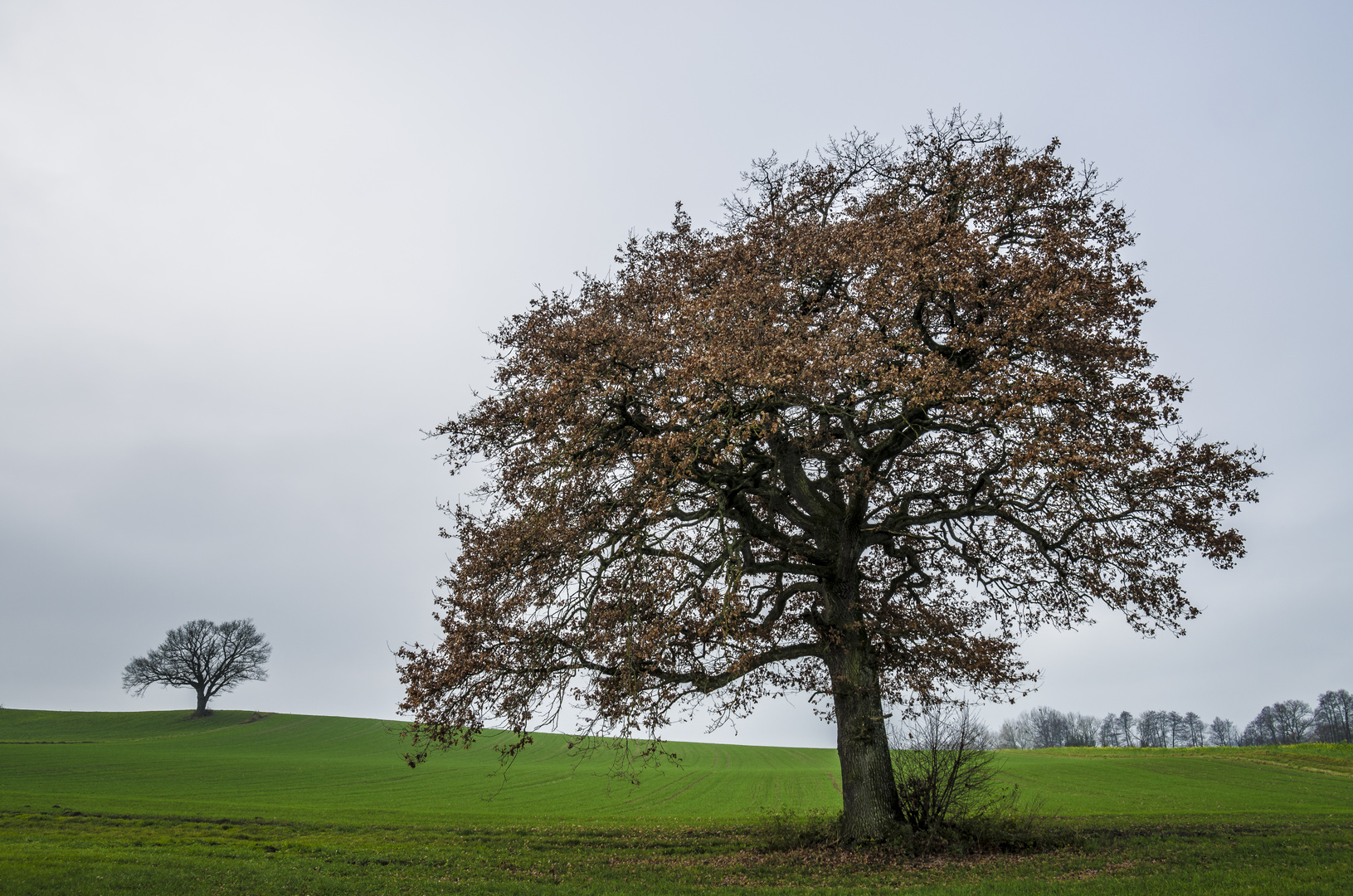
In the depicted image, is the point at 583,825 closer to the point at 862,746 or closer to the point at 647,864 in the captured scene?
the point at 647,864

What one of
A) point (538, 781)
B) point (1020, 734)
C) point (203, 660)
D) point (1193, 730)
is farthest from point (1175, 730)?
point (203, 660)

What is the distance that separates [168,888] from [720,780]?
34623 mm

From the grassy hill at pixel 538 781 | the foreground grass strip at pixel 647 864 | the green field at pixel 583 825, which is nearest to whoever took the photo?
the foreground grass strip at pixel 647 864

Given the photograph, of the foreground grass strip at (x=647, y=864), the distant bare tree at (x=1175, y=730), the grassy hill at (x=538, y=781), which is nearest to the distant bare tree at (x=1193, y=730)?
the distant bare tree at (x=1175, y=730)

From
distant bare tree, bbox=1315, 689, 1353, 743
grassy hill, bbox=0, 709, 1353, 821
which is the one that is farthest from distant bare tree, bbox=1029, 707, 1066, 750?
grassy hill, bbox=0, 709, 1353, 821

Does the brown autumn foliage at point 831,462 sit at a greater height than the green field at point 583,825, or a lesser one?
greater

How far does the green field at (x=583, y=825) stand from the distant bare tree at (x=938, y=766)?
1329 millimetres

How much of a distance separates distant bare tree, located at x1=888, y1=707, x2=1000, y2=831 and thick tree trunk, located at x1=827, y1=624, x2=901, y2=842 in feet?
1.73

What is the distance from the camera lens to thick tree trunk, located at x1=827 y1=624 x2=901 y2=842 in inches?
593

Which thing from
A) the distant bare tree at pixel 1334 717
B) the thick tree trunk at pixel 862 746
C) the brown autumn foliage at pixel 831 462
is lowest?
the distant bare tree at pixel 1334 717

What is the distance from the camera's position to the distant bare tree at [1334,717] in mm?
76062

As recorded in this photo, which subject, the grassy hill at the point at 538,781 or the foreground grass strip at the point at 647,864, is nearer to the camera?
the foreground grass strip at the point at 647,864

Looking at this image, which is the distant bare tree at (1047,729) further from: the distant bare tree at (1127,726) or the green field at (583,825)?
the green field at (583,825)

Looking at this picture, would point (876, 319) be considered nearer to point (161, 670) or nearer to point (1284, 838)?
point (1284, 838)
